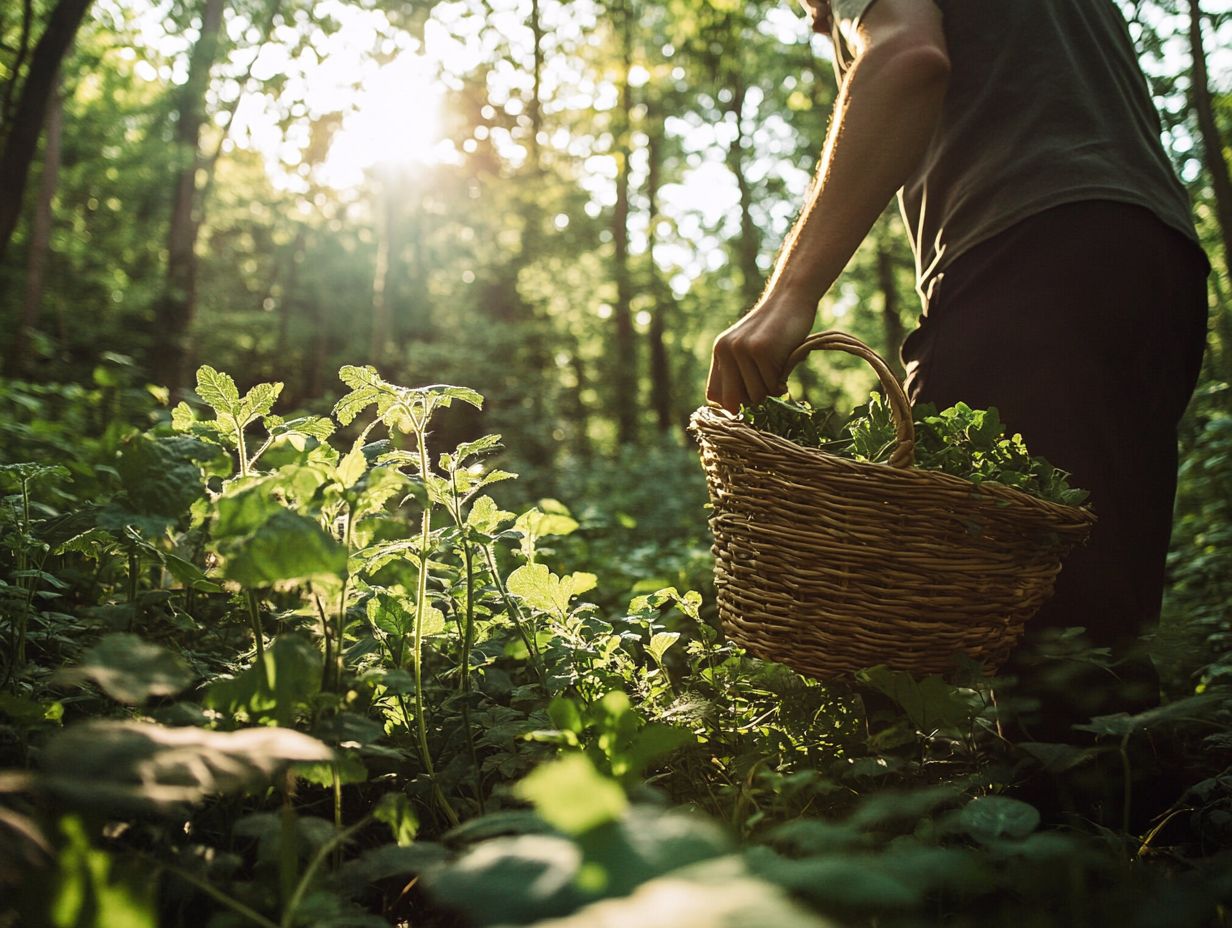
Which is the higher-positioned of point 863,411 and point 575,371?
point 575,371

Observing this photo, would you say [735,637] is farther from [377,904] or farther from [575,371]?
[575,371]

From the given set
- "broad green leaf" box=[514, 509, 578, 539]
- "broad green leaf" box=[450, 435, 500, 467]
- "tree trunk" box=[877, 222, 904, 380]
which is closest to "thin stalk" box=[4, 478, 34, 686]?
"broad green leaf" box=[450, 435, 500, 467]

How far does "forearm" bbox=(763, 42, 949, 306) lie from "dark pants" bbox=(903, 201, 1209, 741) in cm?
38

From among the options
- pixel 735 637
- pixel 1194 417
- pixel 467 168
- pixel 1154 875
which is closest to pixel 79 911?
pixel 735 637

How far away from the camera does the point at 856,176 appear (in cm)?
158

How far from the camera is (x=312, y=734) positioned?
975 millimetres

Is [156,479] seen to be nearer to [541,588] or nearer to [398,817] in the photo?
[398,817]

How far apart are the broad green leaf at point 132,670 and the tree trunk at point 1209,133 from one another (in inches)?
429

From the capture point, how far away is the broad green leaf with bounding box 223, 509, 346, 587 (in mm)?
874

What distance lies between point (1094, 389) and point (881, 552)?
0.79 meters

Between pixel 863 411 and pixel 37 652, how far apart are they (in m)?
1.93

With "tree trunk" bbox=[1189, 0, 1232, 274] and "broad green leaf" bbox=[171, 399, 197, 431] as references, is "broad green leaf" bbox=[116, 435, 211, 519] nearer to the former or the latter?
"broad green leaf" bbox=[171, 399, 197, 431]

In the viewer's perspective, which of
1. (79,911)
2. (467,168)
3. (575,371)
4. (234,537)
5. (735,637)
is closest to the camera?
(79,911)

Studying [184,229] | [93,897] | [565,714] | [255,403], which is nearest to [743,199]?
[184,229]
